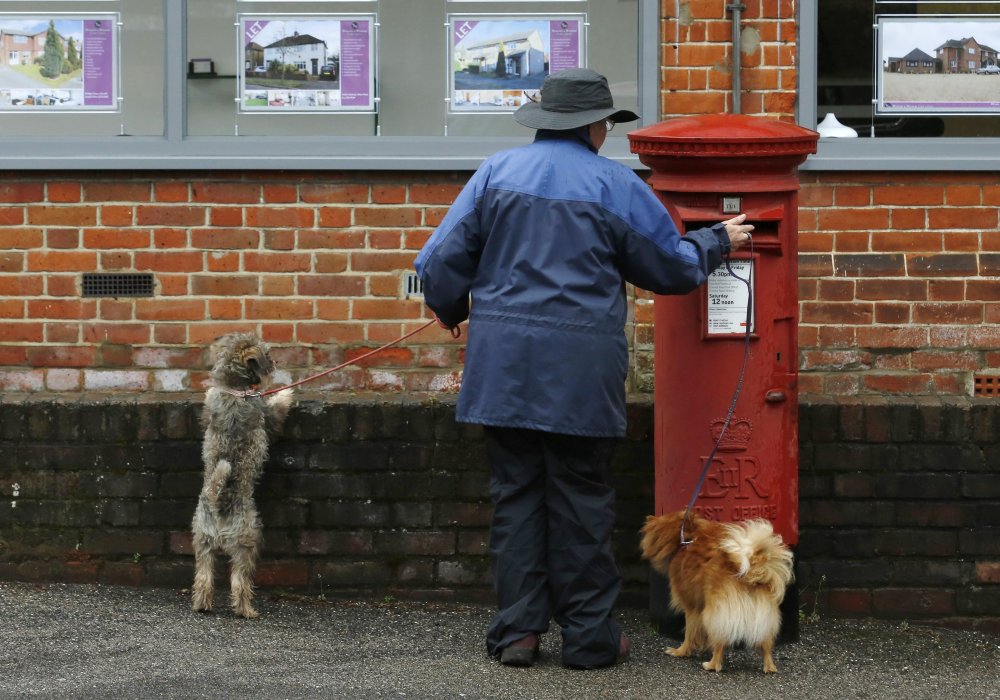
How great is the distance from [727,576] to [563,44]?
2595 millimetres

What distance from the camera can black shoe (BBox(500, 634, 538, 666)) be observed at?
550 cm

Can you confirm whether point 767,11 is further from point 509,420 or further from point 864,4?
point 509,420

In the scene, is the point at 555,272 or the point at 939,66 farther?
the point at 939,66

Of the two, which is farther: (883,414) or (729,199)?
(883,414)

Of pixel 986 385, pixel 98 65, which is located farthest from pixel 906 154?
pixel 98 65

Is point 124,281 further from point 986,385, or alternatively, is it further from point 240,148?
point 986,385

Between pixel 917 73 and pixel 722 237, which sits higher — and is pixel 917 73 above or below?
above

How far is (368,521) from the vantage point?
6438 mm

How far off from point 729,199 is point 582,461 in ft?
3.46

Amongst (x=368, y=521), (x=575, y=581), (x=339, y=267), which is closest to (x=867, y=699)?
(x=575, y=581)

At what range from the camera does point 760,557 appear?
525 centimetres

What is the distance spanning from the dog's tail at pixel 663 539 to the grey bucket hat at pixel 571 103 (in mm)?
1432

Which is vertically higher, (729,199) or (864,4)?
(864,4)

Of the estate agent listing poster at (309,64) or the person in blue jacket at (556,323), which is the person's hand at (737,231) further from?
the estate agent listing poster at (309,64)
